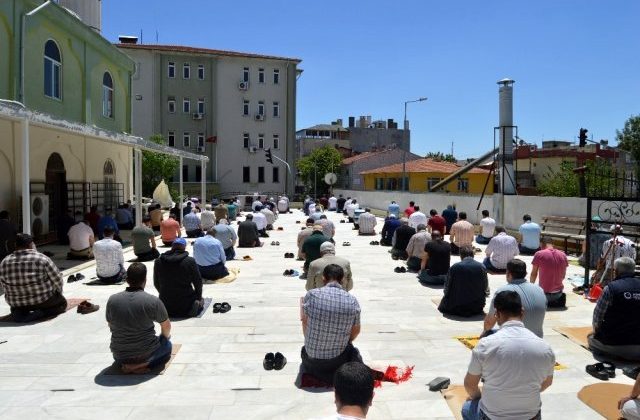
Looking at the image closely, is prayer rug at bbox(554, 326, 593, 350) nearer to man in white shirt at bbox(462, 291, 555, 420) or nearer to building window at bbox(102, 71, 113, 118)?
man in white shirt at bbox(462, 291, 555, 420)

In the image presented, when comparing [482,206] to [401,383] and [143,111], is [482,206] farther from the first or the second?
[143,111]

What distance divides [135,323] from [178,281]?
2575mm

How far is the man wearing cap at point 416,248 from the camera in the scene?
13.8m

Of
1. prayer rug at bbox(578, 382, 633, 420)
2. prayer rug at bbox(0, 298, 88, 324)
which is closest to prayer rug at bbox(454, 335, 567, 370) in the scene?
prayer rug at bbox(578, 382, 633, 420)

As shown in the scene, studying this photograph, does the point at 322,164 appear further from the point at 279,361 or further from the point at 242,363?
the point at 279,361

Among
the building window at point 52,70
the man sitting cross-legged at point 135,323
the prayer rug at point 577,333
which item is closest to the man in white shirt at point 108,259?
the man sitting cross-legged at point 135,323

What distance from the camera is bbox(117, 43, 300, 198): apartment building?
1980 inches

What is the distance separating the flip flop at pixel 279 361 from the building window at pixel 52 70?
580 inches

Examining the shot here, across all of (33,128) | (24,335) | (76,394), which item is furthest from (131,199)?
(76,394)

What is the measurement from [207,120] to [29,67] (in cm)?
3509

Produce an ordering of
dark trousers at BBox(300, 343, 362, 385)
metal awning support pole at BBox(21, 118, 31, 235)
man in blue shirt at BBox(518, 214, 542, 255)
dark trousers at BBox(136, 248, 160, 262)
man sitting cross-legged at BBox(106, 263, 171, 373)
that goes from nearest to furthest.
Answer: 1. dark trousers at BBox(300, 343, 362, 385)
2. man sitting cross-legged at BBox(106, 263, 171, 373)
3. metal awning support pole at BBox(21, 118, 31, 235)
4. dark trousers at BBox(136, 248, 160, 262)
5. man in blue shirt at BBox(518, 214, 542, 255)

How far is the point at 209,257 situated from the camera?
1234cm

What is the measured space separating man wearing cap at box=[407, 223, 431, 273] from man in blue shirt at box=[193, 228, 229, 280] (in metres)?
4.56

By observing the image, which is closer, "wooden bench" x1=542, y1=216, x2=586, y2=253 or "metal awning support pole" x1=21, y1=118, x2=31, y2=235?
"metal awning support pole" x1=21, y1=118, x2=31, y2=235
